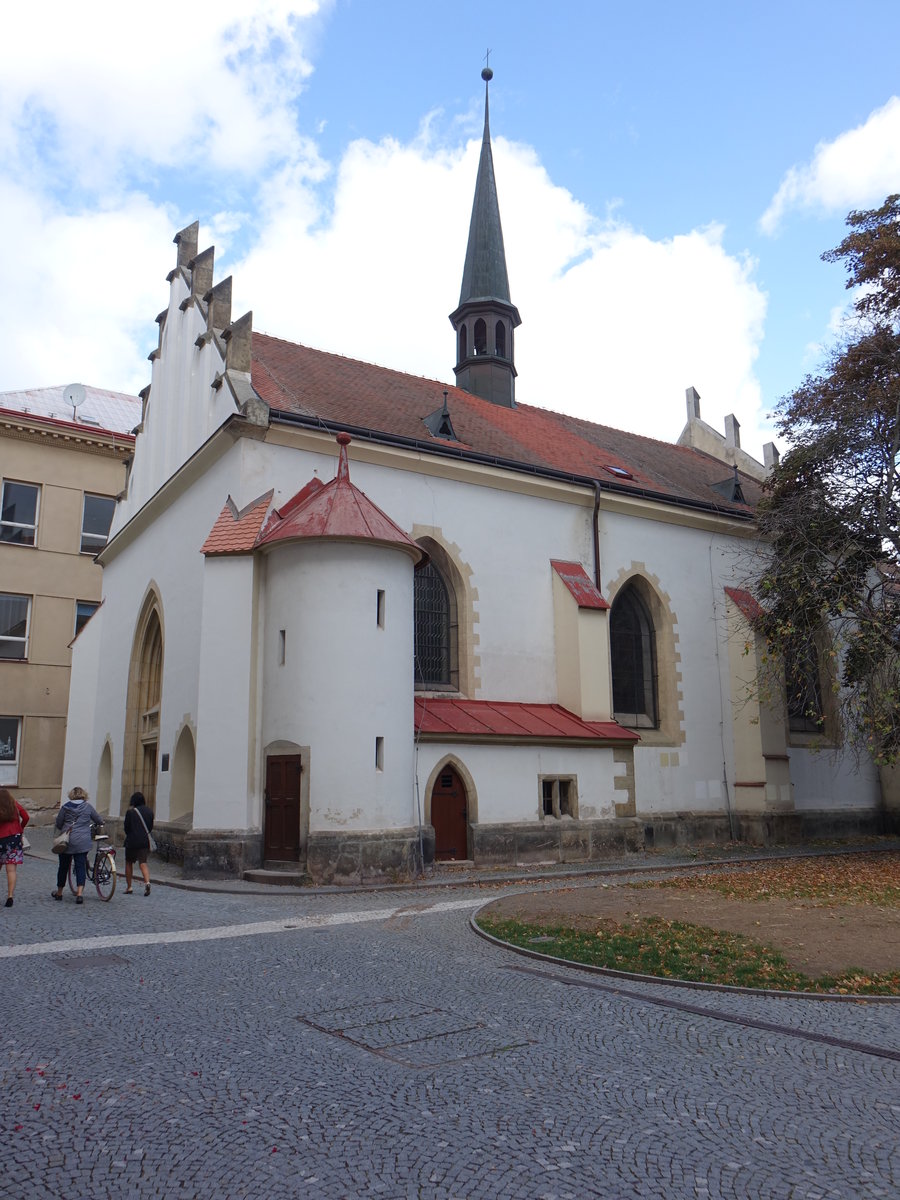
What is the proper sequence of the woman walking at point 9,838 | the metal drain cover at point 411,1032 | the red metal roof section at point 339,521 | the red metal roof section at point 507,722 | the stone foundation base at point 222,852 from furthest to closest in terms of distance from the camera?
the red metal roof section at point 507,722, the red metal roof section at point 339,521, the stone foundation base at point 222,852, the woman walking at point 9,838, the metal drain cover at point 411,1032

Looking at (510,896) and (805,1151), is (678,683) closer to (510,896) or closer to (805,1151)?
(510,896)

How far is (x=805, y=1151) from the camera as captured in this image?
14.5 ft

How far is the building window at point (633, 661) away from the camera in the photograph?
23.0 meters

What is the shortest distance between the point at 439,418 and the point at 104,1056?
17.3 meters

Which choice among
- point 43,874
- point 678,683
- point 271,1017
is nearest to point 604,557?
point 678,683

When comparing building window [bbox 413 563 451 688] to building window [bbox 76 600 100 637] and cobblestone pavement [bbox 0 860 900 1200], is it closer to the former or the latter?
cobblestone pavement [bbox 0 860 900 1200]

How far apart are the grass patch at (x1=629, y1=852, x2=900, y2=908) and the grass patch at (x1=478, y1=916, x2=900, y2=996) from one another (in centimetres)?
324

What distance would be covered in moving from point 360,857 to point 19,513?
21957 millimetres

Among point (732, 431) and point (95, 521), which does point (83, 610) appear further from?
point (732, 431)

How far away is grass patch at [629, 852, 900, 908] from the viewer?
12945mm

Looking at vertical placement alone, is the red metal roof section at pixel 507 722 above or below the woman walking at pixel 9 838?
above

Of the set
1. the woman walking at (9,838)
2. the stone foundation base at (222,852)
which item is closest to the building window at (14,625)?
the stone foundation base at (222,852)

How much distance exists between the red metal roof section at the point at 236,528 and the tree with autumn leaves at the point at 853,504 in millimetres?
10015

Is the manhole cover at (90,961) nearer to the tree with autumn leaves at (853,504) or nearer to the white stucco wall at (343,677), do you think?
the white stucco wall at (343,677)
